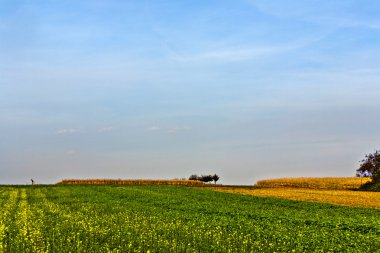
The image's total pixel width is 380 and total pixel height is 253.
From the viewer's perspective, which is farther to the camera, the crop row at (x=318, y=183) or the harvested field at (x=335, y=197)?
the crop row at (x=318, y=183)

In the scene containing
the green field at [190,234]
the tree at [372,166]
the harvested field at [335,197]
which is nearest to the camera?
the green field at [190,234]

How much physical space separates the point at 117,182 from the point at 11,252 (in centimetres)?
7078

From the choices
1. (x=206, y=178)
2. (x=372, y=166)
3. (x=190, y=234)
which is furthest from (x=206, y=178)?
(x=190, y=234)

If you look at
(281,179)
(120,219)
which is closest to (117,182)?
(281,179)

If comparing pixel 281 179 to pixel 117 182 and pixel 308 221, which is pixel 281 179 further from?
pixel 308 221

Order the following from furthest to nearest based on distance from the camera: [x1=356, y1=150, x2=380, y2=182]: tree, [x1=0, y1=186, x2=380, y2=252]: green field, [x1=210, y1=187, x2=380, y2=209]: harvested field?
[x1=356, y1=150, x2=380, y2=182]: tree
[x1=210, y1=187, x2=380, y2=209]: harvested field
[x1=0, y1=186, x2=380, y2=252]: green field

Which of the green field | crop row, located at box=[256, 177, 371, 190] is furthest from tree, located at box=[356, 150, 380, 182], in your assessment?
the green field

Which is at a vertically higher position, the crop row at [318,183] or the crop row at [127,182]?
the crop row at [127,182]

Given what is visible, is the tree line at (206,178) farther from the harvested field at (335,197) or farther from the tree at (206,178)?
the harvested field at (335,197)

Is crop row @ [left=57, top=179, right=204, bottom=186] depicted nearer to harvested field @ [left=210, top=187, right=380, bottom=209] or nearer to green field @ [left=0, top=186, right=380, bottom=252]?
harvested field @ [left=210, top=187, right=380, bottom=209]

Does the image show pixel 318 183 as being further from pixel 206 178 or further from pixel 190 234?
pixel 190 234

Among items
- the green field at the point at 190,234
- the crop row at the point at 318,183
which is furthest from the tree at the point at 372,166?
the green field at the point at 190,234

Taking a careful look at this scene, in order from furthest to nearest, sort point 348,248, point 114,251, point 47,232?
point 47,232
point 348,248
point 114,251

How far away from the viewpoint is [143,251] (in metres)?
17.6
